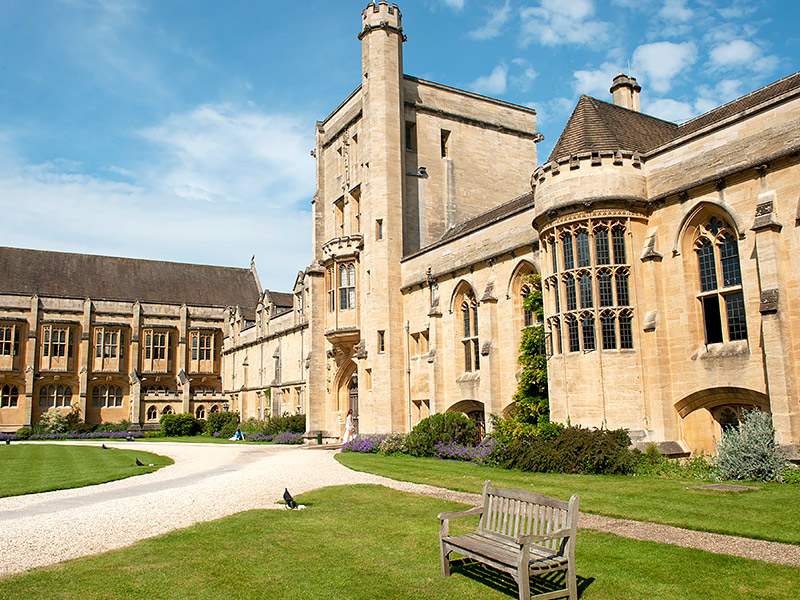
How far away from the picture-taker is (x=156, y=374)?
61531 millimetres

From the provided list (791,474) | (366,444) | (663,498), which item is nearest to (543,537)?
(663,498)

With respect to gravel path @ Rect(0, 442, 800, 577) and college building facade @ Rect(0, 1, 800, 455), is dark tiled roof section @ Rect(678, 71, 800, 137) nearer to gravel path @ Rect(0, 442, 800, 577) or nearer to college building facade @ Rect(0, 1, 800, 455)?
college building facade @ Rect(0, 1, 800, 455)

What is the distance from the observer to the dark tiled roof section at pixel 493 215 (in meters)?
24.4

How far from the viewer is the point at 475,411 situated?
26.3 metres

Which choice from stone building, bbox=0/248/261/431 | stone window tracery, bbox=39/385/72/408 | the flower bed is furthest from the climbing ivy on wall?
stone window tracery, bbox=39/385/72/408

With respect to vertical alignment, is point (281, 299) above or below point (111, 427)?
above

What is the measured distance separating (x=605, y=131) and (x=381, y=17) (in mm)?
16015

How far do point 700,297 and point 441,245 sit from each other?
487 inches

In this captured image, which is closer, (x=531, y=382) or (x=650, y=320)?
(x=650, y=320)

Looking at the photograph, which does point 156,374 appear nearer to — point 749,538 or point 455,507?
point 455,507

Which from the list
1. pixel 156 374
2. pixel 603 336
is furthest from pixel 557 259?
pixel 156 374

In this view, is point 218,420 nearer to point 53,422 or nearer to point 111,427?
point 111,427

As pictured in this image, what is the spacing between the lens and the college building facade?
16.0 metres

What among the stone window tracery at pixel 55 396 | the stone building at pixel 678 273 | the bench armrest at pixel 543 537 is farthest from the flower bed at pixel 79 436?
the bench armrest at pixel 543 537
